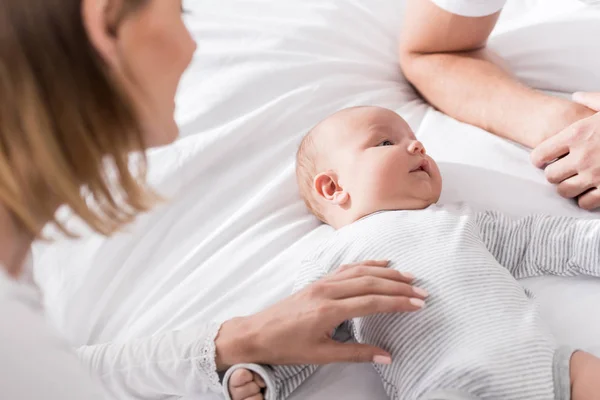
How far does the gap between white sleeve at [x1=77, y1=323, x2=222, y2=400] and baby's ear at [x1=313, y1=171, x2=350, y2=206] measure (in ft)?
0.94

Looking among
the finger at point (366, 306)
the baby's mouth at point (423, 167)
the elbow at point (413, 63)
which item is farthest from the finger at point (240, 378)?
the elbow at point (413, 63)

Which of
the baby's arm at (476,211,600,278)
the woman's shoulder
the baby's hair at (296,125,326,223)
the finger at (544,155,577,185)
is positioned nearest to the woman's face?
the woman's shoulder

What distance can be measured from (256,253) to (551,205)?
0.49 meters

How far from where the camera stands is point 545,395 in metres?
0.83

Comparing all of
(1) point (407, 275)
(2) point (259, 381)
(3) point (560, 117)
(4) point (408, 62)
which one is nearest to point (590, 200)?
(3) point (560, 117)

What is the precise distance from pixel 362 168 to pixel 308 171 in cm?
11

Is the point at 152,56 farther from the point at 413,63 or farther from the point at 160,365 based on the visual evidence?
the point at 413,63

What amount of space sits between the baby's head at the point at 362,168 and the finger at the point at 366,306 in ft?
0.81

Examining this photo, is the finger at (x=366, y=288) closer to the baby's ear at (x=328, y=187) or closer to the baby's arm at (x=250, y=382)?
the baby's arm at (x=250, y=382)

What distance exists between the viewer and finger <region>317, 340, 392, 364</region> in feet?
2.81

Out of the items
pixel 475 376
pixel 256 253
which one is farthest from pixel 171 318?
pixel 475 376

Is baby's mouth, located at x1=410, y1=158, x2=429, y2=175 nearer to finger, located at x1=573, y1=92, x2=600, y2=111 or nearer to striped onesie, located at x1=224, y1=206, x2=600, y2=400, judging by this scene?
striped onesie, located at x1=224, y1=206, x2=600, y2=400

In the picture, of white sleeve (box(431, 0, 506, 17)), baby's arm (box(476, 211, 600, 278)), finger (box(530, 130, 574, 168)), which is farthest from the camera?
white sleeve (box(431, 0, 506, 17))

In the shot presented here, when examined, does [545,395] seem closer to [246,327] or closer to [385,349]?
[385,349]
